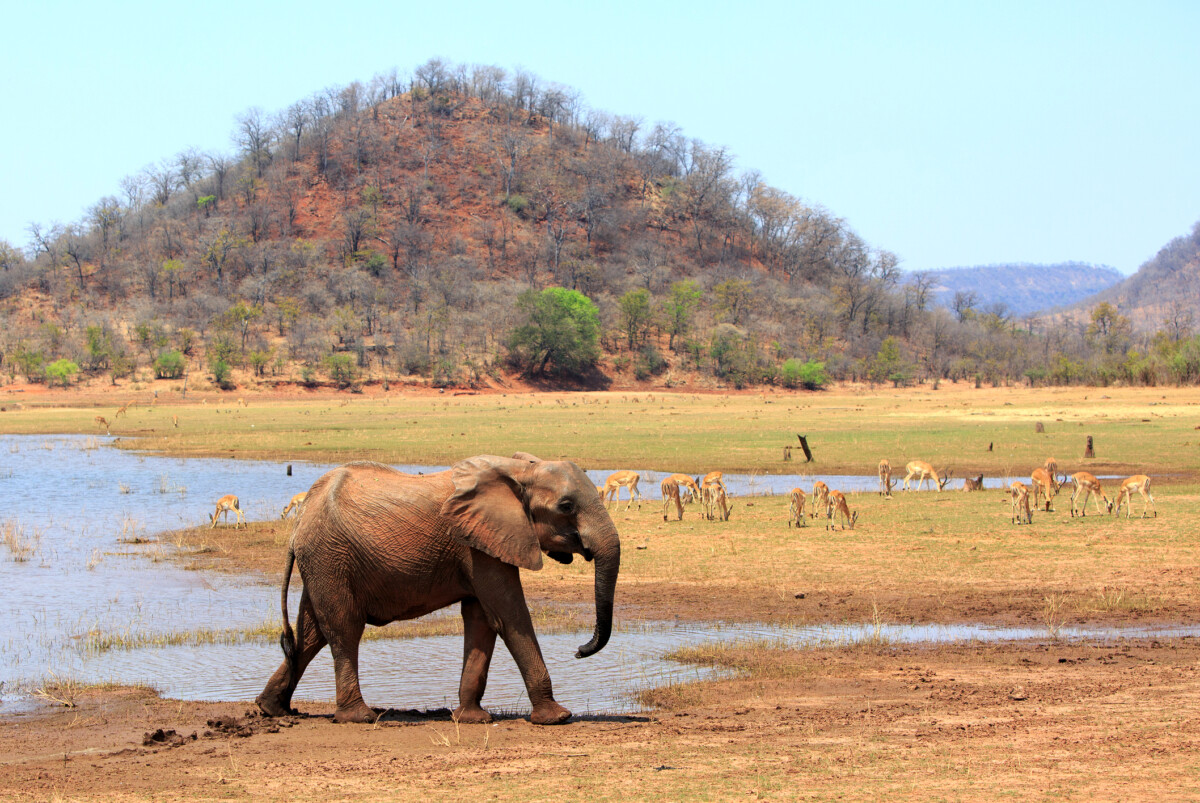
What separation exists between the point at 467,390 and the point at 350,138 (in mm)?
71672

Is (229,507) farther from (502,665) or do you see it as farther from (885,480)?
(885,480)

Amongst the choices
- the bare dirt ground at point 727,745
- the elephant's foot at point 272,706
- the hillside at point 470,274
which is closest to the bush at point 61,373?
the hillside at point 470,274

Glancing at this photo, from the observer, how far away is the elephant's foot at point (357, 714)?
9789mm

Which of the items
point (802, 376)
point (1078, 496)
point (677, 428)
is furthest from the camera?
point (802, 376)

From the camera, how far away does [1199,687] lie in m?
9.86

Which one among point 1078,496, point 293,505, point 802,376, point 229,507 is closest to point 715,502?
point 1078,496

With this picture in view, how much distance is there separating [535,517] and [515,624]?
3.16 ft

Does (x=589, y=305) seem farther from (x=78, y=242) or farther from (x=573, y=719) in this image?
(x=573, y=719)

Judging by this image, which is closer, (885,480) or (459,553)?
(459,553)

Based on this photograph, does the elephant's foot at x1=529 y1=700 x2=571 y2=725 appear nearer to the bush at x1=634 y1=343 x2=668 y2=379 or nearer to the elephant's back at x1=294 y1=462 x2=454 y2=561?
the elephant's back at x1=294 y1=462 x2=454 y2=561

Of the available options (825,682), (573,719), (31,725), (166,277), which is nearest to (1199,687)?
(825,682)

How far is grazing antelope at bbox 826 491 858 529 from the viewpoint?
21.0m

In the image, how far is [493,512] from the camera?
9.52 m

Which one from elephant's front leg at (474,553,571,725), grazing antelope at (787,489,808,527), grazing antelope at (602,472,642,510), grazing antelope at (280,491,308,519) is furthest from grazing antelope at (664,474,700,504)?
elephant's front leg at (474,553,571,725)
